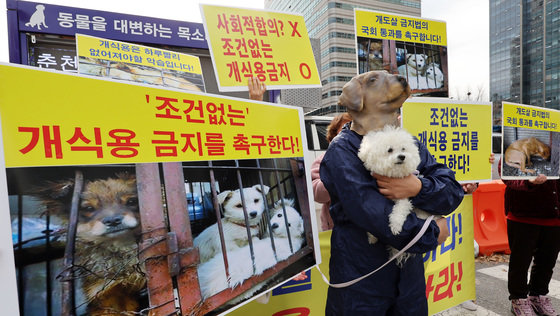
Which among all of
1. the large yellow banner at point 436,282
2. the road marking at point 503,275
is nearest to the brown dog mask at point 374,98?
the large yellow banner at point 436,282

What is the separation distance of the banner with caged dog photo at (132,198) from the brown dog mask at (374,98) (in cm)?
42

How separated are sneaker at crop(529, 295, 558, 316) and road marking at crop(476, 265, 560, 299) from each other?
1.78 ft

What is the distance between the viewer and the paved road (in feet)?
9.73

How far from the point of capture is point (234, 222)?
132cm

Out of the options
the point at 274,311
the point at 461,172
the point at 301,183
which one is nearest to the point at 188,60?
the point at 301,183

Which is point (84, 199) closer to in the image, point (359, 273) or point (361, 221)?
point (361, 221)

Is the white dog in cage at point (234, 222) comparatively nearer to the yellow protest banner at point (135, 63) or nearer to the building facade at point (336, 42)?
the yellow protest banner at point (135, 63)

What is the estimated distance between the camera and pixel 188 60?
3.57 metres

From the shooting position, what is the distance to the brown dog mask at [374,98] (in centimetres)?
146

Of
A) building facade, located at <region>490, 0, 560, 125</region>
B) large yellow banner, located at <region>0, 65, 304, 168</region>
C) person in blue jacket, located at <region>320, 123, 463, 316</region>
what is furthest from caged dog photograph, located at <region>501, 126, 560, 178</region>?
building facade, located at <region>490, 0, 560, 125</region>

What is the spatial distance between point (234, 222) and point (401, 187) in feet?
2.48

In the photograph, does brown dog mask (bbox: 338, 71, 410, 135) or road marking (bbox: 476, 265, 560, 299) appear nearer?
brown dog mask (bbox: 338, 71, 410, 135)

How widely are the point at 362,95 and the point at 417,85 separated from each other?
2.12m

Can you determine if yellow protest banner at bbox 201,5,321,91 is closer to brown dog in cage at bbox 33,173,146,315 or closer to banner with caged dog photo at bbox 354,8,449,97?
banner with caged dog photo at bbox 354,8,449,97
